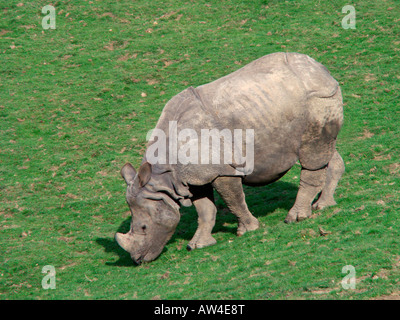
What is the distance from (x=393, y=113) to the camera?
58.2ft

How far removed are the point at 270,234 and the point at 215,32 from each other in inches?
484

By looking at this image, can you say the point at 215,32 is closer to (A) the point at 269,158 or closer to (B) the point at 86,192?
(B) the point at 86,192

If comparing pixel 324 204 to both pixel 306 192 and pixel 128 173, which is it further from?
pixel 128 173

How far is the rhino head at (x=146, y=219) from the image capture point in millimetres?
12133

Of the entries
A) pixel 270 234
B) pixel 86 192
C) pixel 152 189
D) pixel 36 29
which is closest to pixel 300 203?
pixel 270 234

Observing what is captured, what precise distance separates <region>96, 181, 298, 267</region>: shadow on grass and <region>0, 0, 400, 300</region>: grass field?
0.16ft

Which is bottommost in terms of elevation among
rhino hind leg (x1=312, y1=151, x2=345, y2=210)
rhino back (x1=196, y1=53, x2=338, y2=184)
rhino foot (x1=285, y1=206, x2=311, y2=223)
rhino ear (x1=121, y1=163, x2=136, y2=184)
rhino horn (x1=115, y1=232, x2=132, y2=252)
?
rhino horn (x1=115, y1=232, x2=132, y2=252)

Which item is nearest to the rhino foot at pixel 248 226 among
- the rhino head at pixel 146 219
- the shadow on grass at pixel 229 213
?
the shadow on grass at pixel 229 213

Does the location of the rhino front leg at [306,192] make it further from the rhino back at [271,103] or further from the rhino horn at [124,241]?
the rhino horn at [124,241]

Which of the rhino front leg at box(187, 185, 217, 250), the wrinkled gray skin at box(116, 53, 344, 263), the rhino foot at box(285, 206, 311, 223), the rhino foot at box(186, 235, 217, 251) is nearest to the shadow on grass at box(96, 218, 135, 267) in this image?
the wrinkled gray skin at box(116, 53, 344, 263)

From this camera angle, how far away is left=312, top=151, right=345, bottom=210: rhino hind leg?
1342 centimetres

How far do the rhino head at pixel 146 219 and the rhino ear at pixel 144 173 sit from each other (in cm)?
3

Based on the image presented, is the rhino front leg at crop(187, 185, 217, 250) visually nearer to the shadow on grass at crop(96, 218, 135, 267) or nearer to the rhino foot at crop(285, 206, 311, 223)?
the shadow on grass at crop(96, 218, 135, 267)

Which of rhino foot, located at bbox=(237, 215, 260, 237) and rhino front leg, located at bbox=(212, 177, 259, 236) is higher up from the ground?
rhino front leg, located at bbox=(212, 177, 259, 236)
